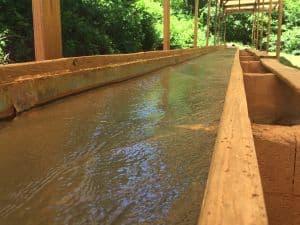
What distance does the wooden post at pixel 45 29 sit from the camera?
350 centimetres

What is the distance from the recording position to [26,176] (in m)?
1.56

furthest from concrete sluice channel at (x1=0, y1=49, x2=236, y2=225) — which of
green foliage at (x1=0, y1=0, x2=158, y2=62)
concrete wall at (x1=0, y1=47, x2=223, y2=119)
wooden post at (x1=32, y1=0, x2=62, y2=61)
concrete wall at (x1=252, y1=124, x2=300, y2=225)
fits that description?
green foliage at (x1=0, y1=0, x2=158, y2=62)

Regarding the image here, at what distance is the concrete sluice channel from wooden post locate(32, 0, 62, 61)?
801mm

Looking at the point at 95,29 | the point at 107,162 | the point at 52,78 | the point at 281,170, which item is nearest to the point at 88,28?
the point at 95,29

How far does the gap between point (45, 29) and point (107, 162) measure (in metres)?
2.15

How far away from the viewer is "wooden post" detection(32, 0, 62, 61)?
11.5 ft

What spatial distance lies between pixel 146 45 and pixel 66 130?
12.9 m

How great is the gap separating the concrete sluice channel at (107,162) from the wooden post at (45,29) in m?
0.80

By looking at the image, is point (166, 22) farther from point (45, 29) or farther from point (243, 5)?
point (243, 5)

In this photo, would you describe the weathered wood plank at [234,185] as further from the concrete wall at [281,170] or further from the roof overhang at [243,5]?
the roof overhang at [243,5]

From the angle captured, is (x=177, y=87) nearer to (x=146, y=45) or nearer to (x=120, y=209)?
(x=120, y=209)

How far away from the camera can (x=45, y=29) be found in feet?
A: 11.6

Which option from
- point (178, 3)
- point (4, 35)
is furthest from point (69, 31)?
point (178, 3)

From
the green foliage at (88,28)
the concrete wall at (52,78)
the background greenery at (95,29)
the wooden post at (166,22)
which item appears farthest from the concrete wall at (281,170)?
the wooden post at (166,22)
